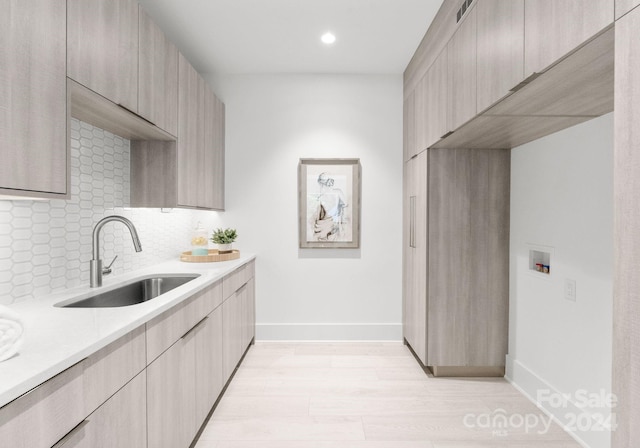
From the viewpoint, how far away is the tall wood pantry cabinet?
2.74 m

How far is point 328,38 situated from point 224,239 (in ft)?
6.52

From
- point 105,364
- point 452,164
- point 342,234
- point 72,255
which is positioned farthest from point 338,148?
point 105,364

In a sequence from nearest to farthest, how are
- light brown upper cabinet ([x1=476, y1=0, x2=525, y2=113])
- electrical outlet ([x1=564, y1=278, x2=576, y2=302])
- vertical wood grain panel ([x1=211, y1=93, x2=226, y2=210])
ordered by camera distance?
1. light brown upper cabinet ([x1=476, y1=0, x2=525, y2=113])
2. electrical outlet ([x1=564, y1=278, x2=576, y2=302])
3. vertical wood grain panel ([x1=211, y1=93, x2=226, y2=210])

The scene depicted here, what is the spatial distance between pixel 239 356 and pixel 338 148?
7.20 feet

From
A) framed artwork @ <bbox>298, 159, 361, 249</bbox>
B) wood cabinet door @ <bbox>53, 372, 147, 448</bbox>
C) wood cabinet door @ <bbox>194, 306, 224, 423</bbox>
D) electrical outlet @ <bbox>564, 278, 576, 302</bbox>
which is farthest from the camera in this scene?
framed artwork @ <bbox>298, 159, 361, 249</bbox>

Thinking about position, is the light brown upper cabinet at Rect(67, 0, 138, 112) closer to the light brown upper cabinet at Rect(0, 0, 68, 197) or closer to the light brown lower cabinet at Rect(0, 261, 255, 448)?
the light brown upper cabinet at Rect(0, 0, 68, 197)

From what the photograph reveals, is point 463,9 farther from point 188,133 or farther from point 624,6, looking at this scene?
point 188,133

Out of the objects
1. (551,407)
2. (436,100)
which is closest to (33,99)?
(436,100)

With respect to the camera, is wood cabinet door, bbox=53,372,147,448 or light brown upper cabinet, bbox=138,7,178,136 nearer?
wood cabinet door, bbox=53,372,147,448

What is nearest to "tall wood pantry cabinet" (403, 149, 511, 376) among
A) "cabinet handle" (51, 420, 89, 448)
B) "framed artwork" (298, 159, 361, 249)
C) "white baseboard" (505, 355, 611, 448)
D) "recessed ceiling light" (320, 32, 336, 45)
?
"white baseboard" (505, 355, 611, 448)

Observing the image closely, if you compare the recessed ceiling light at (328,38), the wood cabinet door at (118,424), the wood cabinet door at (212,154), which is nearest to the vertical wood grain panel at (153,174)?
the wood cabinet door at (212,154)

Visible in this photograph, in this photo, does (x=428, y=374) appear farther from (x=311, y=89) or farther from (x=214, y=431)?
(x=311, y=89)

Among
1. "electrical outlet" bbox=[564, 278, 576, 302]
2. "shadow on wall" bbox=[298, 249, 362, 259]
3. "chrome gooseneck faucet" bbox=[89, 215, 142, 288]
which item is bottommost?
"electrical outlet" bbox=[564, 278, 576, 302]

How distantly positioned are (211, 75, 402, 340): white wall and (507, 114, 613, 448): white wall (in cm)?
120
